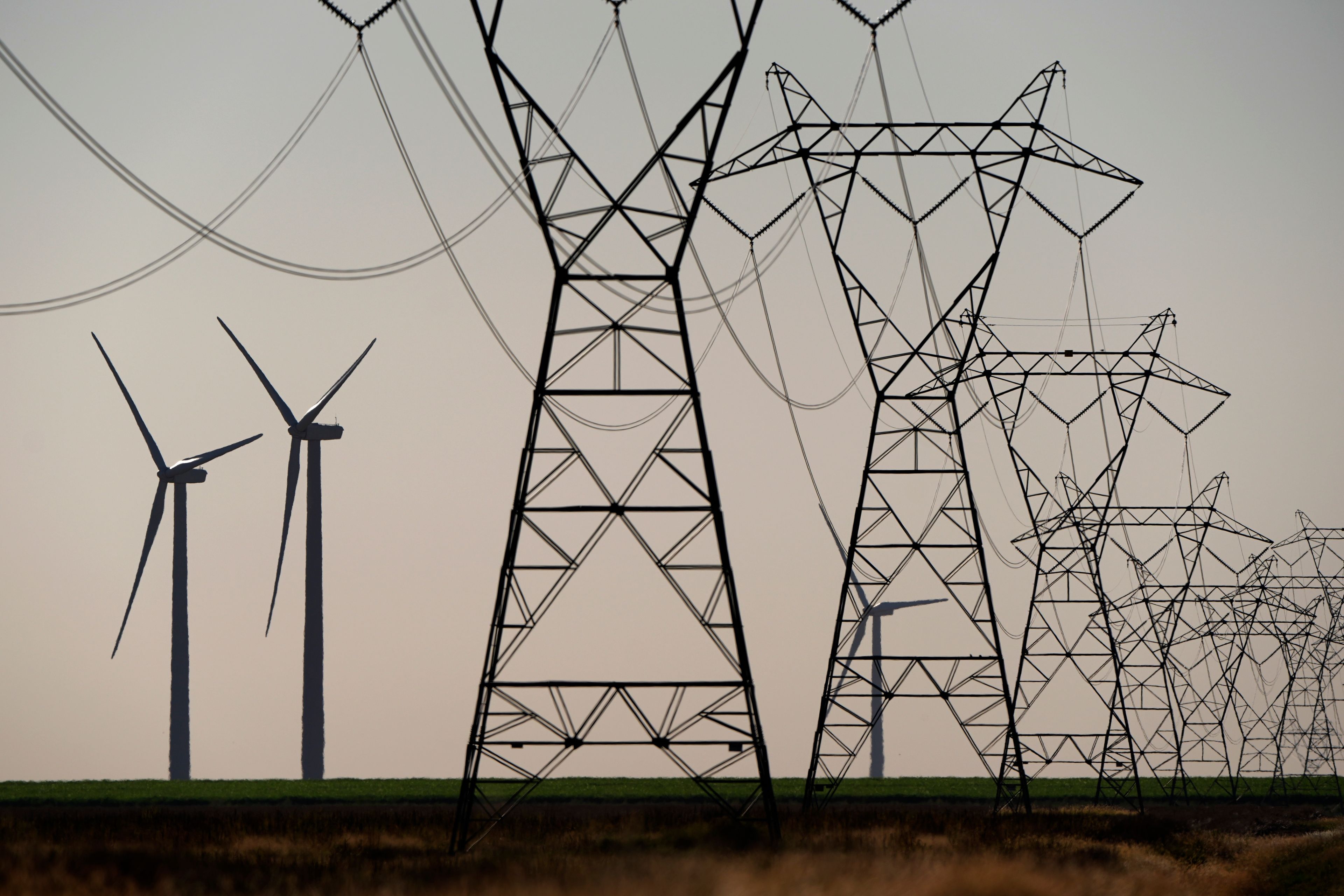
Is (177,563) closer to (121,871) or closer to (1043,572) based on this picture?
(1043,572)

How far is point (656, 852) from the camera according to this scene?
32219 millimetres

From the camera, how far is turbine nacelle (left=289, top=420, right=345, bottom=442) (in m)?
81.6

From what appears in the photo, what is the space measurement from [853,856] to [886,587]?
518 inches

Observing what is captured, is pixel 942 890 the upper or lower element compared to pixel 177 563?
lower

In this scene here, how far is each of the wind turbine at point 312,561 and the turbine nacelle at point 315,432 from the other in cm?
2

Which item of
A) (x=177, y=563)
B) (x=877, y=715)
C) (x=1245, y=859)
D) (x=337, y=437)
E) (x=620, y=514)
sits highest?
(x=337, y=437)

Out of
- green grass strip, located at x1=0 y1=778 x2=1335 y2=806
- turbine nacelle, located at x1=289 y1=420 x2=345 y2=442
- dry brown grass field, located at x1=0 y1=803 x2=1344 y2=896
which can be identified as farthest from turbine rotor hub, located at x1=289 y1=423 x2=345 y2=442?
dry brown grass field, located at x1=0 y1=803 x2=1344 y2=896

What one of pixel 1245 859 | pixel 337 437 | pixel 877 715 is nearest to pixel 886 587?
pixel 877 715

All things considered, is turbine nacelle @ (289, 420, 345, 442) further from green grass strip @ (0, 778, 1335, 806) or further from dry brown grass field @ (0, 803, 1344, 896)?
dry brown grass field @ (0, 803, 1344, 896)

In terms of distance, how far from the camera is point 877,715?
44188 mm

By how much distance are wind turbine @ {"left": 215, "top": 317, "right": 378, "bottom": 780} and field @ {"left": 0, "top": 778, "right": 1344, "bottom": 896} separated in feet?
77.2

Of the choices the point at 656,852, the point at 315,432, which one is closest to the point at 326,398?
the point at 315,432

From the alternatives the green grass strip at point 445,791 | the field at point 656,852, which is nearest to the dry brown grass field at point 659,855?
the field at point 656,852

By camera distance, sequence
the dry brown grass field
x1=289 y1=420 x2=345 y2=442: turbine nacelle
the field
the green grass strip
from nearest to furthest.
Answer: the dry brown grass field → the field → the green grass strip → x1=289 y1=420 x2=345 y2=442: turbine nacelle
